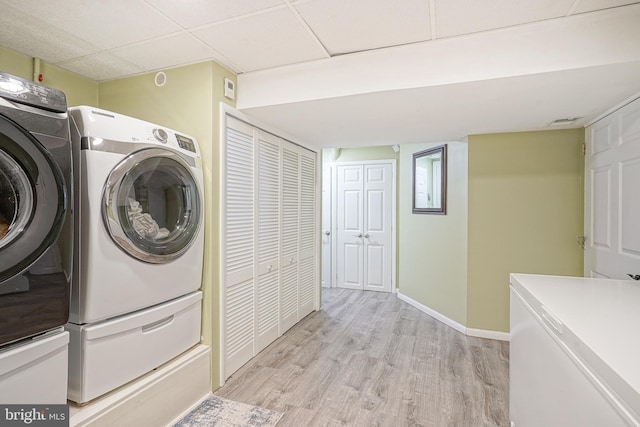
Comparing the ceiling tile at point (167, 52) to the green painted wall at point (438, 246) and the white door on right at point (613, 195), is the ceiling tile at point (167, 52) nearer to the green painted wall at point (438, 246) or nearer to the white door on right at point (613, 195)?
the green painted wall at point (438, 246)

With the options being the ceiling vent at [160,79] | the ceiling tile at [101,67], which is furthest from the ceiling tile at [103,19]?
the ceiling vent at [160,79]

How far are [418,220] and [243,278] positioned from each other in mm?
2421

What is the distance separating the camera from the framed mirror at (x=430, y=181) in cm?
340

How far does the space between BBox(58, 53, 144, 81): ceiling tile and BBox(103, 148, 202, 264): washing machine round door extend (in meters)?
0.87

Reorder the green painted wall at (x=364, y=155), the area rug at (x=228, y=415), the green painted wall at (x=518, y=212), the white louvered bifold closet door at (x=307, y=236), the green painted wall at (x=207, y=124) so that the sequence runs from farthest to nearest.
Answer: the green painted wall at (x=364, y=155) → the white louvered bifold closet door at (x=307, y=236) → the green painted wall at (x=518, y=212) → the green painted wall at (x=207, y=124) → the area rug at (x=228, y=415)

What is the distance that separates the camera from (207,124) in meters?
1.99

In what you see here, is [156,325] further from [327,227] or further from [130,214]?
[327,227]

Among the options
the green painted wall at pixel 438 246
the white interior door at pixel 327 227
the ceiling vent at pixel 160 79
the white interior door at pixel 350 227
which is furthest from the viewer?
the white interior door at pixel 327 227

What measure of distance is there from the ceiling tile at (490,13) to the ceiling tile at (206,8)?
2.65 feet

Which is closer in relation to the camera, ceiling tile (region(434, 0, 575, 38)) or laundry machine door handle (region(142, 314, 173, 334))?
ceiling tile (region(434, 0, 575, 38))

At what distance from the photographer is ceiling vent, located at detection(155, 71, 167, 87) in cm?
210

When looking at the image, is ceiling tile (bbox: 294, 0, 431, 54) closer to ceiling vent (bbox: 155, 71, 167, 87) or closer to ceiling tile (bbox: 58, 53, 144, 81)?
ceiling vent (bbox: 155, 71, 167, 87)

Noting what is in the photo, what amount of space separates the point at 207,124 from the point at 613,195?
2833 millimetres

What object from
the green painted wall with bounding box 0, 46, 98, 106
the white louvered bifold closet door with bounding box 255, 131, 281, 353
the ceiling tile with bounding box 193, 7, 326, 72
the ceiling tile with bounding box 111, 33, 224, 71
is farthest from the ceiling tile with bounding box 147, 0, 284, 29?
the green painted wall with bounding box 0, 46, 98, 106
